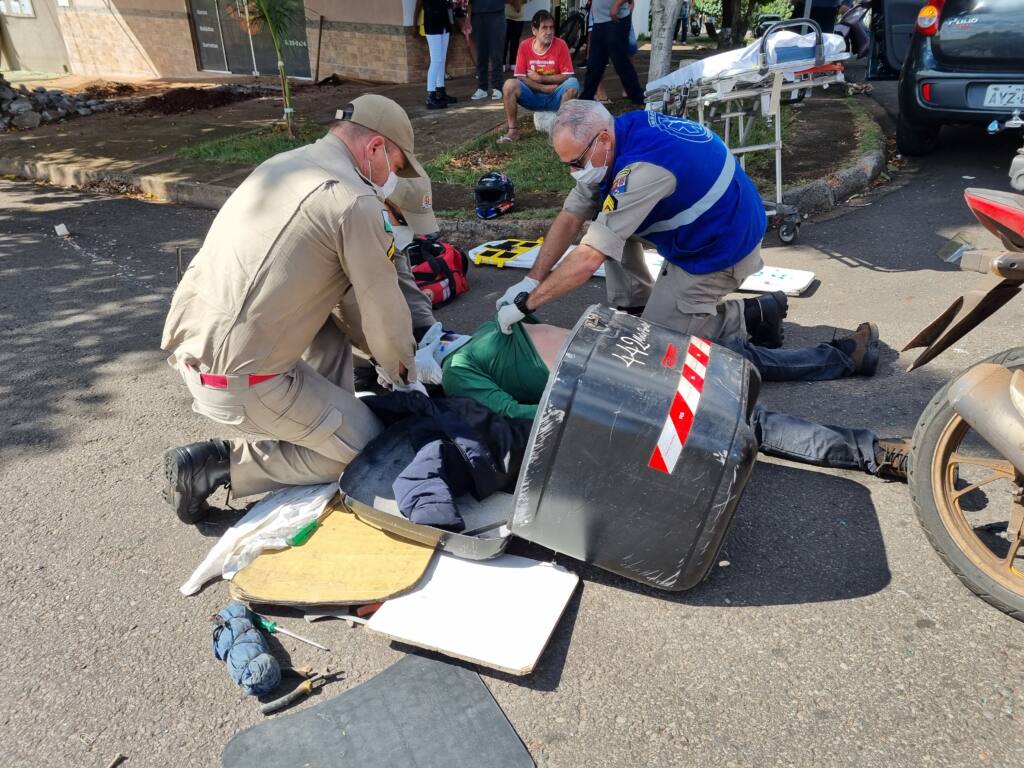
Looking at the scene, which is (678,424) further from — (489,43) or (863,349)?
(489,43)

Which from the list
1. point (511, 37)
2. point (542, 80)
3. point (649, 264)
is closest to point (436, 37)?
point (542, 80)

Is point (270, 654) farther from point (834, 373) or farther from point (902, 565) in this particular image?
point (834, 373)

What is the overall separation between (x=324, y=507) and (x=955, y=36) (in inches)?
223

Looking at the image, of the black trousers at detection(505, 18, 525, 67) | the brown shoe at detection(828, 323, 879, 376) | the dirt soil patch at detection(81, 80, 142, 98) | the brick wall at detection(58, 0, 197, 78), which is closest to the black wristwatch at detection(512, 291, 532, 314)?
the brown shoe at detection(828, 323, 879, 376)

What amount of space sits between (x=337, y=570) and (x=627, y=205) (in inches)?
68.8

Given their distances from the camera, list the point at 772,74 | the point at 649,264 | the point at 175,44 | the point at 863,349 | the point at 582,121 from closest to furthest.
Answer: the point at 582,121 → the point at 863,349 → the point at 772,74 → the point at 649,264 → the point at 175,44

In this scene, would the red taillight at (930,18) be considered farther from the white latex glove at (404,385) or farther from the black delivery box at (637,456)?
the white latex glove at (404,385)

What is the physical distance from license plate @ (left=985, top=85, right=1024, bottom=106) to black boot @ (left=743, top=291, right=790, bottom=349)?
314 cm

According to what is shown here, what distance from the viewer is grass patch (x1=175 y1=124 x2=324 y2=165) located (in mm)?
7898

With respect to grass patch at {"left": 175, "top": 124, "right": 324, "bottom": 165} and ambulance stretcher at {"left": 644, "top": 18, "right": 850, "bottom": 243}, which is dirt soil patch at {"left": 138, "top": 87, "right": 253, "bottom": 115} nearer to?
grass patch at {"left": 175, "top": 124, "right": 324, "bottom": 165}

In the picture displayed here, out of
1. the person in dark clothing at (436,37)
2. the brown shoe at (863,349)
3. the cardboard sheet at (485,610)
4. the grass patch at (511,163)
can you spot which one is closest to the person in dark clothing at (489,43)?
the person in dark clothing at (436,37)

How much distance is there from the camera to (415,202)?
12.5 feet

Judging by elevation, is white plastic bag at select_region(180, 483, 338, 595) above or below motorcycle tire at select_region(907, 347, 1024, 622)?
below

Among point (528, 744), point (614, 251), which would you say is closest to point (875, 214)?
point (614, 251)
